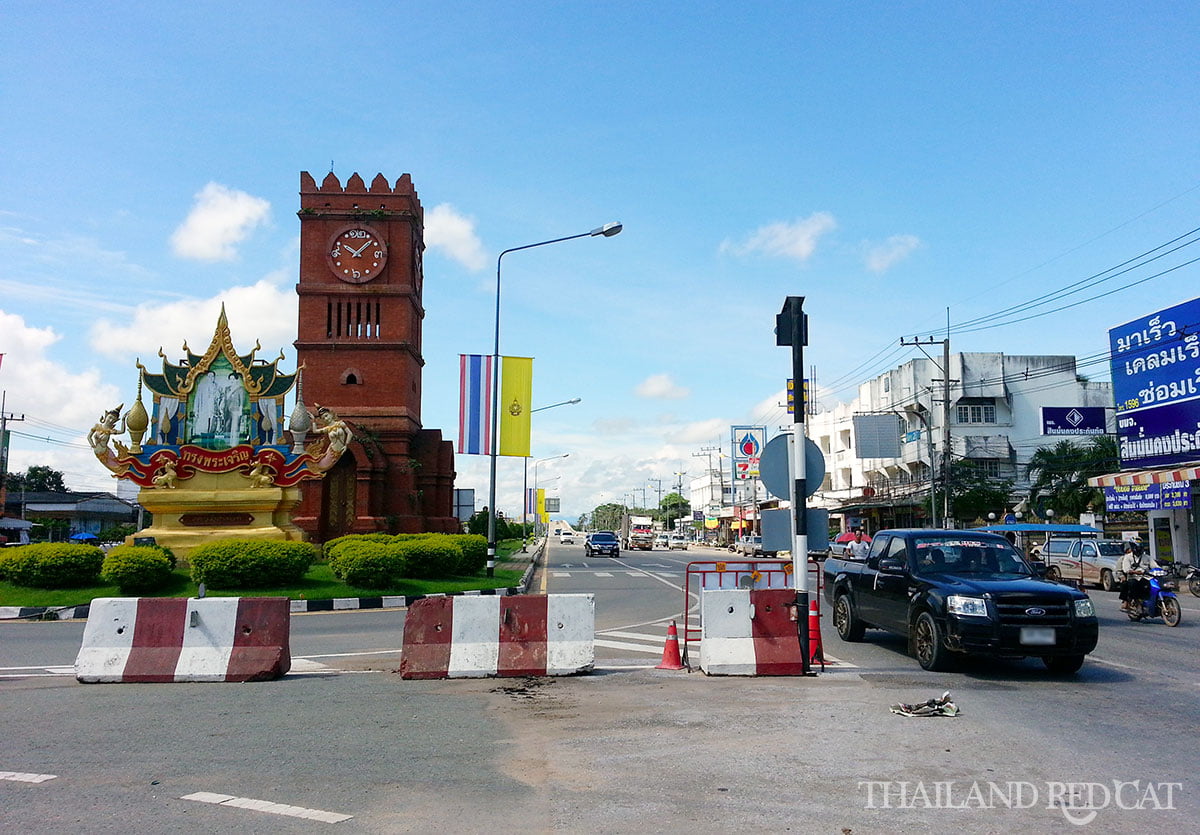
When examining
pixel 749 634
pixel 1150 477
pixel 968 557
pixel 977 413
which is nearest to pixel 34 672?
pixel 749 634

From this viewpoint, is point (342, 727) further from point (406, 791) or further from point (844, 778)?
point (844, 778)

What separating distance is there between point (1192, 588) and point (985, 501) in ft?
82.7

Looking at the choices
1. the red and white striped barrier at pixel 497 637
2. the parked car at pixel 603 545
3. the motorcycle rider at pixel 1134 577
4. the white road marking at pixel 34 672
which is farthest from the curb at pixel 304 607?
the parked car at pixel 603 545

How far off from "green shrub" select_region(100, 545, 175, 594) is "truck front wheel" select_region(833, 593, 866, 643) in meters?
15.2

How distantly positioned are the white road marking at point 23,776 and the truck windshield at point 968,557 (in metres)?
9.22

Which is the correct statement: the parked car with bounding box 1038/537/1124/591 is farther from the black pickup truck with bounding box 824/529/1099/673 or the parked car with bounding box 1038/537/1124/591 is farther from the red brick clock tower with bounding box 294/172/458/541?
the red brick clock tower with bounding box 294/172/458/541

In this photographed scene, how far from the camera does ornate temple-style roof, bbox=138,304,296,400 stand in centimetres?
2677

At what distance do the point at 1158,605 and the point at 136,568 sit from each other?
2074cm

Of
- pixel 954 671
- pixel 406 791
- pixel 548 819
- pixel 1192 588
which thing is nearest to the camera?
pixel 548 819

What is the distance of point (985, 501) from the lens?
161 ft

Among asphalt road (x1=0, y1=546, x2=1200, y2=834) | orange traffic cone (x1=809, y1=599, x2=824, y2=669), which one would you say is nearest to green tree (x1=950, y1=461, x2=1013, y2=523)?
asphalt road (x1=0, y1=546, x2=1200, y2=834)

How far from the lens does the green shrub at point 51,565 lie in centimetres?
1998

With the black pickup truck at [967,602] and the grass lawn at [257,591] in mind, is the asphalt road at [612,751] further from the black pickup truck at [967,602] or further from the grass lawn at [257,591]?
the grass lawn at [257,591]

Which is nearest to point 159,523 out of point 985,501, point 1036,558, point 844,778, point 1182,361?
point 844,778
